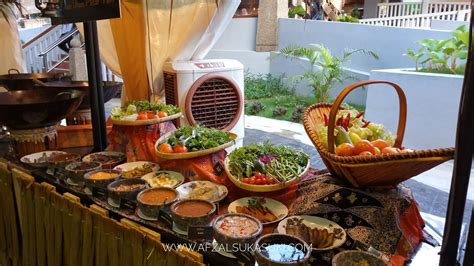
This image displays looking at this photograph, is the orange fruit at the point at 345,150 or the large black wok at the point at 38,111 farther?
the large black wok at the point at 38,111

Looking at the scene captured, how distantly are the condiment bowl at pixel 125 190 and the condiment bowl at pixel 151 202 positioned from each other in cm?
6

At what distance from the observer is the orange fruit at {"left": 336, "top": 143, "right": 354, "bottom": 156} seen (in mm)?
1354

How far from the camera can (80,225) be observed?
177 centimetres

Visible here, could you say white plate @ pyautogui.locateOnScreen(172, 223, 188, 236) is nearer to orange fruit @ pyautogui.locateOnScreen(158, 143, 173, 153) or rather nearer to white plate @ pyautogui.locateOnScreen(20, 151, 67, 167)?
orange fruit @ pyautogui.locateOnScreen(158, 143, 173, 153)

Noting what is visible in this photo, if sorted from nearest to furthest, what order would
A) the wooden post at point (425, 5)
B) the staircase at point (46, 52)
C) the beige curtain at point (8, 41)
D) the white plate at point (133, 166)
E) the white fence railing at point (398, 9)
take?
the white plate at point (133, 166), the beige curtain at point (8, 41), the staircase at point (46, 52), the wooden post at point (425, 5), the white fence railing at point (398, 9)

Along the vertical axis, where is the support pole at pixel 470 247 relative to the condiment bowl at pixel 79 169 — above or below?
above

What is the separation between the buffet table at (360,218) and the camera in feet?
4.30

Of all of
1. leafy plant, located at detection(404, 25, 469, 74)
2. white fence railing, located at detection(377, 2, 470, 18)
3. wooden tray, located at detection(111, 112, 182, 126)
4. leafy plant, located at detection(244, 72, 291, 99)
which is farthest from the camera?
white fence railing, located at detection(377, 2, 470, 18)

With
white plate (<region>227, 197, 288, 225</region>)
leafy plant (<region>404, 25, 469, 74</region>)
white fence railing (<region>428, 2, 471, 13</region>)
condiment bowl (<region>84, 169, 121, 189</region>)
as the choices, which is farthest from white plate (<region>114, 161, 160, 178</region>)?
white fence railing (<region>428, 2, 471, 13</region>)

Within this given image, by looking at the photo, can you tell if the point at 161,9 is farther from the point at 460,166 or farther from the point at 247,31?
the point at 247,31

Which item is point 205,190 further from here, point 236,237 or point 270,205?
point 236,237

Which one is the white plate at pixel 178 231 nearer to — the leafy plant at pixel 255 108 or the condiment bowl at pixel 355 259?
the condiment bowl at pixel 355 259

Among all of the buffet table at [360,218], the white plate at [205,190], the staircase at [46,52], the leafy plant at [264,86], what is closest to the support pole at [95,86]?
the white plate at [205,190]

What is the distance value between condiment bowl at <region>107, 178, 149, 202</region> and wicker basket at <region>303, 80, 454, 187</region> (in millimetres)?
811
